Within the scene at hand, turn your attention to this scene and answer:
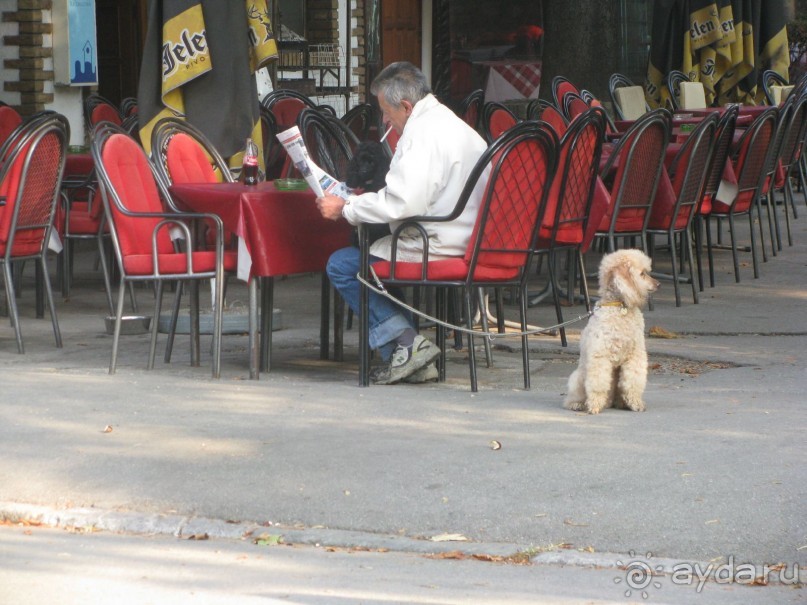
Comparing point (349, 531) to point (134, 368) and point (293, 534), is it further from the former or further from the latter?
point (134, 368)

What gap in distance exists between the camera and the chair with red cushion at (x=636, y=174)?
8.69m

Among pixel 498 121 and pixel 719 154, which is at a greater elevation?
pixel 498 121

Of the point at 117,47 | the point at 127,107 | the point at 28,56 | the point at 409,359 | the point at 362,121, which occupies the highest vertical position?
the point at 117,47

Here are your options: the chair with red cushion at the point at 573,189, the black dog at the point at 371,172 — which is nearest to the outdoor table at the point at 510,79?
the chair with red cushion at the point at 573,189

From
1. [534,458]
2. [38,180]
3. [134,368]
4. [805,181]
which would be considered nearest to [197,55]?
[38,180]

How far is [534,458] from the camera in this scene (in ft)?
17.0

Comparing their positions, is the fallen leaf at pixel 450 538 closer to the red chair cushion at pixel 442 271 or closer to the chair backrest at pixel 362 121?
the red chair cushion at pixel 442 271

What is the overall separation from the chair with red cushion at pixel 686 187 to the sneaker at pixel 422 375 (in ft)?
9.30

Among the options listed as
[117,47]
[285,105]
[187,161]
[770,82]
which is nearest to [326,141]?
[187,161]

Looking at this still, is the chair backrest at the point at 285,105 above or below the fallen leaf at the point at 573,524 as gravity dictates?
above

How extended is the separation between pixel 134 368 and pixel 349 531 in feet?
10.2

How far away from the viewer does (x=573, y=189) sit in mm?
7891

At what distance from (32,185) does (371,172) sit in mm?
2049

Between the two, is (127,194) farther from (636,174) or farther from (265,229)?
(636,174)
